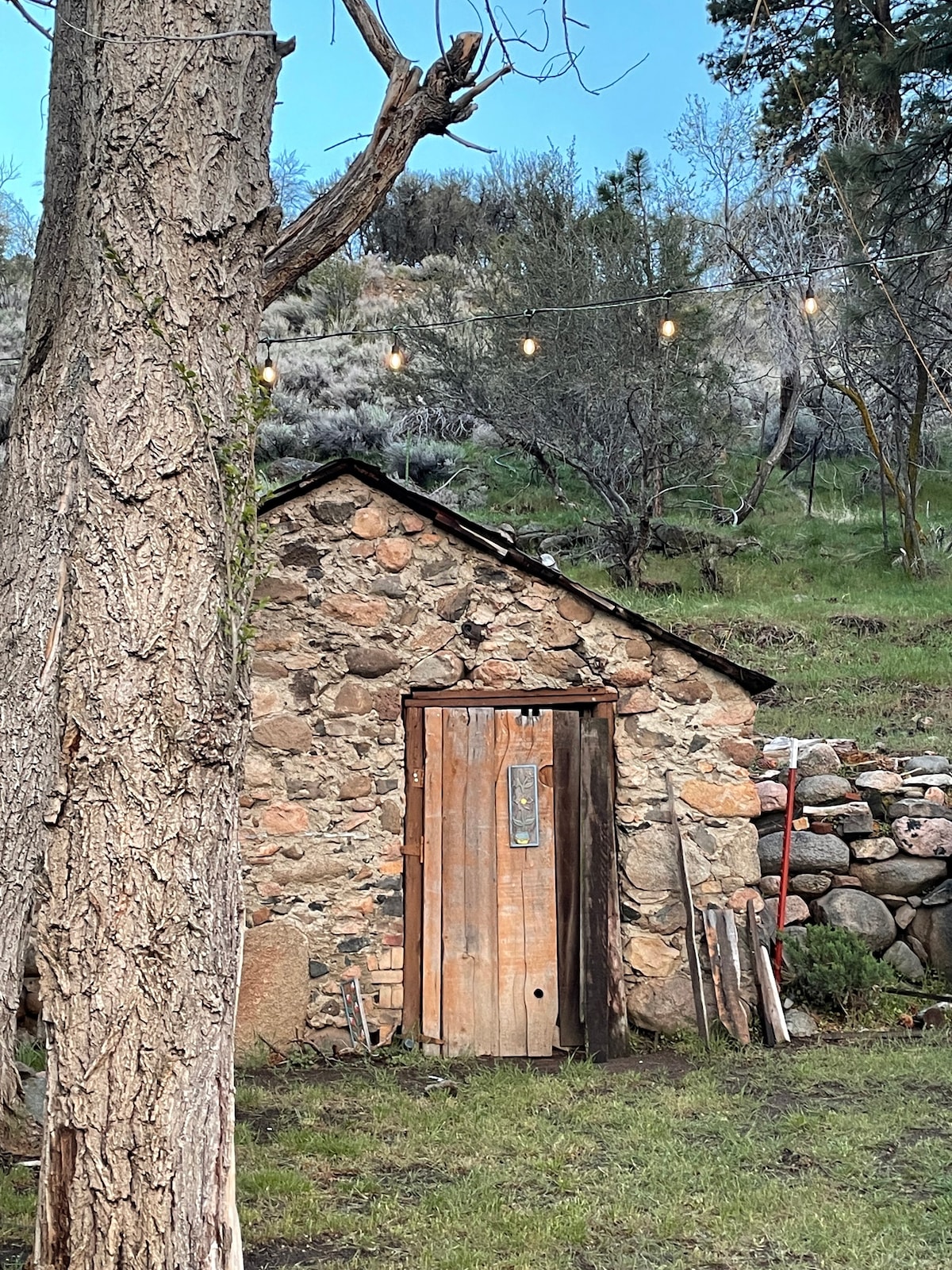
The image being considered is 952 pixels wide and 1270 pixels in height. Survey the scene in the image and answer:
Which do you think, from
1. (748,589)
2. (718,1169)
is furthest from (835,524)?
(718,1169)

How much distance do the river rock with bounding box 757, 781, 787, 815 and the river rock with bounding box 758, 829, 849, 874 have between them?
209 millimetres

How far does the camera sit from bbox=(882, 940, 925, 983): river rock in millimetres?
7105

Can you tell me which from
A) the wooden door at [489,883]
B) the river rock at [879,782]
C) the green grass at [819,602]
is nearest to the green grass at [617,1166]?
the wooden door at [489,883]

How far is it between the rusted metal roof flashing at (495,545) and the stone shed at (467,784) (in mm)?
15

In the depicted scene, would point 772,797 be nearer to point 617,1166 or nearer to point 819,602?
point 617,1166

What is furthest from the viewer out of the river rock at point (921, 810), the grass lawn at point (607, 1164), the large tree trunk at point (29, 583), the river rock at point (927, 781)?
the river rock at point (927, 781)

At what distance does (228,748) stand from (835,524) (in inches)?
620

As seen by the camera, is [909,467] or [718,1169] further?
[909,467]

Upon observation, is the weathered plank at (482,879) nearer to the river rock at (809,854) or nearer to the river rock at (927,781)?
the river rock at (809,854)

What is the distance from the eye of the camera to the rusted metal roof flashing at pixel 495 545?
6.46m

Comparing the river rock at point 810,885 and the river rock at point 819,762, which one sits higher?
the river rock at point 819,762

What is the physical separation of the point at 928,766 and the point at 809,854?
56.6 inches

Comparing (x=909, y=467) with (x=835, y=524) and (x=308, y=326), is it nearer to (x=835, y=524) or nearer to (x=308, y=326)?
(x=835, y=524)

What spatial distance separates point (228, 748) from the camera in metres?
3.03
